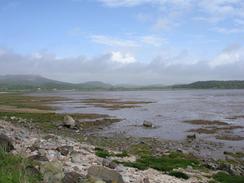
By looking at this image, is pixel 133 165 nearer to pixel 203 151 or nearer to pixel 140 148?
pixel 140 148

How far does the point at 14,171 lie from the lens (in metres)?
11.2

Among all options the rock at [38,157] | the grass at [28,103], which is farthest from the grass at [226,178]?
the grass at [28,103]

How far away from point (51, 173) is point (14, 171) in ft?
5.11

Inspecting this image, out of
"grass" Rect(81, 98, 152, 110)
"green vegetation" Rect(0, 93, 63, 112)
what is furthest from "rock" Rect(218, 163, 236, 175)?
"green vegetation" Rect(0, 93, 63, 112)

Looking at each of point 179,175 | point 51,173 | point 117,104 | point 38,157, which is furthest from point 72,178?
point 117,104

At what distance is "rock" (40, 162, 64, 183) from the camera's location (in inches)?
477

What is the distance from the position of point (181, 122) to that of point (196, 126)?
4547 mm

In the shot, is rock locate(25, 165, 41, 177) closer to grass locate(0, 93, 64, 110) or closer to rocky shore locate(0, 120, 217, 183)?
rocky shore locate(0, 120, 217, 183)

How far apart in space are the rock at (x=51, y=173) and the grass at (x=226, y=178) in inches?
358

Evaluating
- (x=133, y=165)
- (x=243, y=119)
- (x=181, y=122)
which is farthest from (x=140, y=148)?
(x=243, y=119)

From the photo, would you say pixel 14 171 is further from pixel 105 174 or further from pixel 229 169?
pixel 229 169

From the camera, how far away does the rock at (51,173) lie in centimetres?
1211

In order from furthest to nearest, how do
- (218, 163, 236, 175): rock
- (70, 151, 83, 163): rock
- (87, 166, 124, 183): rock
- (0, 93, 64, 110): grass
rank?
(0, 93, 64, 110): grass < (218, 163, 236, 175): rock < (70, 151, 83, 163): rock < (87, 166, 124, 183): rock

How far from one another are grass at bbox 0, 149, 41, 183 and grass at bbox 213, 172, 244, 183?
32.8 feet
